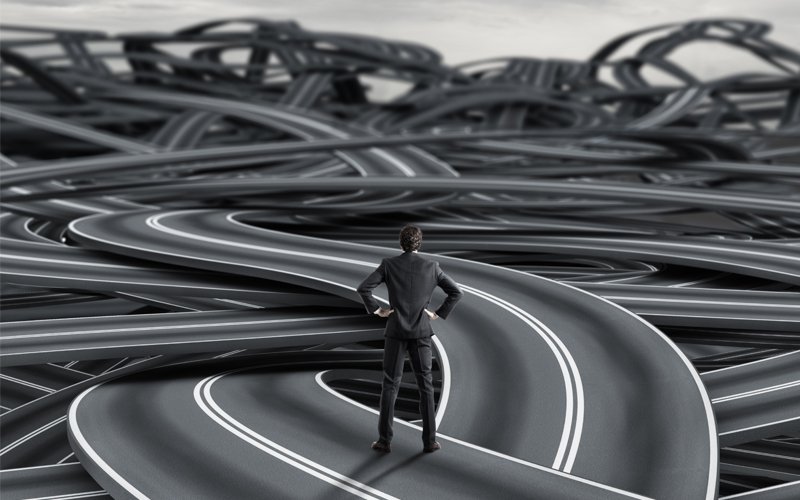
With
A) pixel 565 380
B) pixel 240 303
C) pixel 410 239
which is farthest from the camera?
pixel 240 303

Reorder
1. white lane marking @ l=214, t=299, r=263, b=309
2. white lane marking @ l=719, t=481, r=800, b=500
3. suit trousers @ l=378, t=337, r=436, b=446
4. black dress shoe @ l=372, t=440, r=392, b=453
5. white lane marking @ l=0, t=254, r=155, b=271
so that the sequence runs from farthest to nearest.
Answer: white lane marking @ l=0, t=254, r=155, b=271
white lane marking @ l=214, t=299, r=263, b=309
white lane marking @ l=719, t=481, r=800, b=500
black dress shoe @ l=372, t=440, r=392, b=453
suit trousers @ l=378, t=337, r=436, b=446

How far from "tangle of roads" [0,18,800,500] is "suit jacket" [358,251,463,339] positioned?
2501 millimetres

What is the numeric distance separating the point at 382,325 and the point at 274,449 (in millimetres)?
8438

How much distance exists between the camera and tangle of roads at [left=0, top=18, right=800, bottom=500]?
17.3 metres

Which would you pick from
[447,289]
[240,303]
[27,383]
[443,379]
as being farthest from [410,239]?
[27,383]

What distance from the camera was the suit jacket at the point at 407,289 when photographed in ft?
48.2

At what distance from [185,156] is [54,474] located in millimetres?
34561

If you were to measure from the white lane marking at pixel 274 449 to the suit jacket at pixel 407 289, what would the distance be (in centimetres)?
244

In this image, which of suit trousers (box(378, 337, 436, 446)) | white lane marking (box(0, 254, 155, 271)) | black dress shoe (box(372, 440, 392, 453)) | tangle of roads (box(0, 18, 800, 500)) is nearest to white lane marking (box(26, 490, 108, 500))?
tangle of roads (box(0, 18, 800, 500))

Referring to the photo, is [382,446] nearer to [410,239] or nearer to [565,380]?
[410,239]

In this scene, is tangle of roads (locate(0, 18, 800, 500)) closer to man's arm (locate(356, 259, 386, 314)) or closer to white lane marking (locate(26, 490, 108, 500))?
white lane marking (locate(26, 490, 108, 500))

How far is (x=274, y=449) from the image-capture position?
1770cm

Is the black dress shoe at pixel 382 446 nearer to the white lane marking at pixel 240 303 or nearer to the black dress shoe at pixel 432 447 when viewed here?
the black dress shoe at pixel 432 447

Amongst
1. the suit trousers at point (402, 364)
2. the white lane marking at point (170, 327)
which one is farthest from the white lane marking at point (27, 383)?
the suit trousers at point (402, 364)
